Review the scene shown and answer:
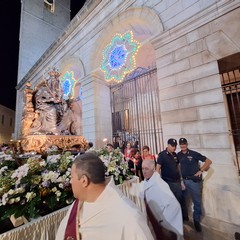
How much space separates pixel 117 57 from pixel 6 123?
1197 inches

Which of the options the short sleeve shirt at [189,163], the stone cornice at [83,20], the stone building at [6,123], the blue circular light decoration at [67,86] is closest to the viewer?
the short sleeve shirt at [189,163]

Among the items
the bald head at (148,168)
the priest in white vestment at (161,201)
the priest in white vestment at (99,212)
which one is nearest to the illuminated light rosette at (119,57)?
the bald head at (148,168)

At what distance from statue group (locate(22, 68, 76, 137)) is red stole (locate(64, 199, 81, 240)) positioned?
336cm

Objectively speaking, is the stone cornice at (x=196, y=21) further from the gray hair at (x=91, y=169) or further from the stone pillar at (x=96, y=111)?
the gray hair at (x=91, y=169)

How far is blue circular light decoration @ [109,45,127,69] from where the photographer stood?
779cm

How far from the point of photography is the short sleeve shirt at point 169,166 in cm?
394

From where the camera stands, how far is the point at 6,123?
3003 centimetres

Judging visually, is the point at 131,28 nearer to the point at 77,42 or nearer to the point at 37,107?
the point at 77,42

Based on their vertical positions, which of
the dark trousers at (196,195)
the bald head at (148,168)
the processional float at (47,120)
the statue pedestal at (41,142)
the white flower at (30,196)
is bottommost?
the dark trousers at (196,195)

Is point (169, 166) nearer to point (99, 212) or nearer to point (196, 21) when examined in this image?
point (99, 212)

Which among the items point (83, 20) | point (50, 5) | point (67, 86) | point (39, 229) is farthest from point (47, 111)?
point (50, 5)

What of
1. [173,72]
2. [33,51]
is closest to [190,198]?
[173,72]

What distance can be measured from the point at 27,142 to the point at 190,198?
434cm

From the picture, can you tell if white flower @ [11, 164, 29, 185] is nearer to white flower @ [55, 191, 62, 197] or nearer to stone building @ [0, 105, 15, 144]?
white flower @ [55, 191, 62, 197]
